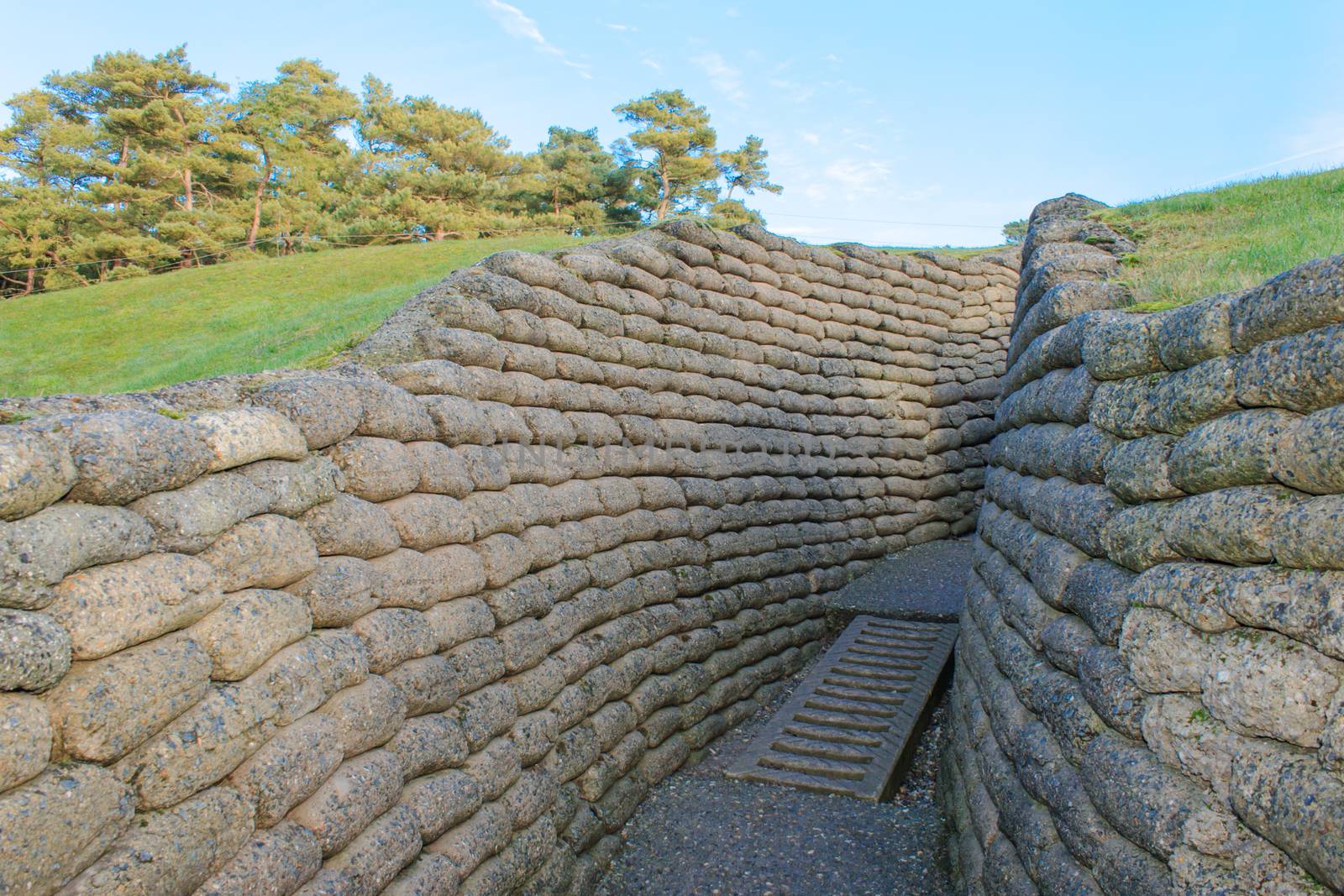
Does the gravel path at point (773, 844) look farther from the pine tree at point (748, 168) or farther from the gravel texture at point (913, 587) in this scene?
the pine tree at point (748, 168)

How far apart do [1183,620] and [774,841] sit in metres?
2.88

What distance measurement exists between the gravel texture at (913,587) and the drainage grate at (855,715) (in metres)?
0.16

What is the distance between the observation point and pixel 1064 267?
4504 mm

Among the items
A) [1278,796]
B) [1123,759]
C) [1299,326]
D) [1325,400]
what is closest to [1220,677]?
[1278,796]

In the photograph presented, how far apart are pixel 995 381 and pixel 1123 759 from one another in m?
7.62

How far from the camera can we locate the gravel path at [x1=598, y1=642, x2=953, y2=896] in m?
4.05

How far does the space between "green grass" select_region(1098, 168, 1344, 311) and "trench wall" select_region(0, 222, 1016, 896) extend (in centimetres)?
299

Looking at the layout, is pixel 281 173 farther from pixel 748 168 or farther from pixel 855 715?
pixel 855 715

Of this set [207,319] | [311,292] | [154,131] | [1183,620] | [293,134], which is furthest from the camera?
[293,134]

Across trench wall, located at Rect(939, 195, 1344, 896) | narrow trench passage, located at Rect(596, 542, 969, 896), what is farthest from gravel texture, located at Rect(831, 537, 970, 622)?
trench wall, located at Rect(939, 195, 1344, 896)

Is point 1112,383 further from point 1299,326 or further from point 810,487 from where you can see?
point 810,487

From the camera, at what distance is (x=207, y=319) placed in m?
10.4

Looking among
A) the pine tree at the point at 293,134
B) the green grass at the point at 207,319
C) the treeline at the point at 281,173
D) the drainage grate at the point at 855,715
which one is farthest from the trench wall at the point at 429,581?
the pine tree at the point at 293,134

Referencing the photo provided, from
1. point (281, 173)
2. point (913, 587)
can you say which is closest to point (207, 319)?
point (913, 587)
